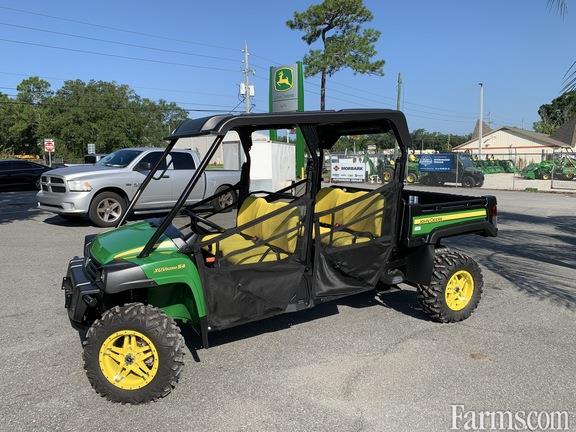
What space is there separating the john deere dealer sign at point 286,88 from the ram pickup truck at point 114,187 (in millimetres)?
6806

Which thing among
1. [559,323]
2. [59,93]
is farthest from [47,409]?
[59,93]

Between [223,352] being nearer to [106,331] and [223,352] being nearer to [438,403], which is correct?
[106,331]

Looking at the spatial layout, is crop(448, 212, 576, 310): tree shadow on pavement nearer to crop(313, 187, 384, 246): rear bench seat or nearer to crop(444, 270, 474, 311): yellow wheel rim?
crop(444, 270, 474, 311): yellow wheel rim

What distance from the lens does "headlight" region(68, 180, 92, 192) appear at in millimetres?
10469

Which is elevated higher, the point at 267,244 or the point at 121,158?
the point at 121,158

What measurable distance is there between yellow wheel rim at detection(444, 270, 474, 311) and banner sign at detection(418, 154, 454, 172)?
74.2 feet

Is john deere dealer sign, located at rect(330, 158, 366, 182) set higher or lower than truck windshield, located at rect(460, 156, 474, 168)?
lower

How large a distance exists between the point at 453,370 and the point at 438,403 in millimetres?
563

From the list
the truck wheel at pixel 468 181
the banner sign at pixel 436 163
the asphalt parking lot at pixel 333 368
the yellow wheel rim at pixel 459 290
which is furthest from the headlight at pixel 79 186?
the truck wheel at pixel 468 181

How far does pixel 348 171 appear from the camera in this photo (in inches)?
1102

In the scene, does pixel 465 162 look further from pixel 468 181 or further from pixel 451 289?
pixel 451 289

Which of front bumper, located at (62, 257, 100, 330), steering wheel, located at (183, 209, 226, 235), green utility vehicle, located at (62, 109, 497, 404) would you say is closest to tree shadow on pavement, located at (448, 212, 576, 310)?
green utility vehicle, located at (62, 109, 497, 404)

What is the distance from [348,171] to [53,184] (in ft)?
63.4

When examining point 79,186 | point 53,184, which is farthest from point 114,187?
point 53,184
